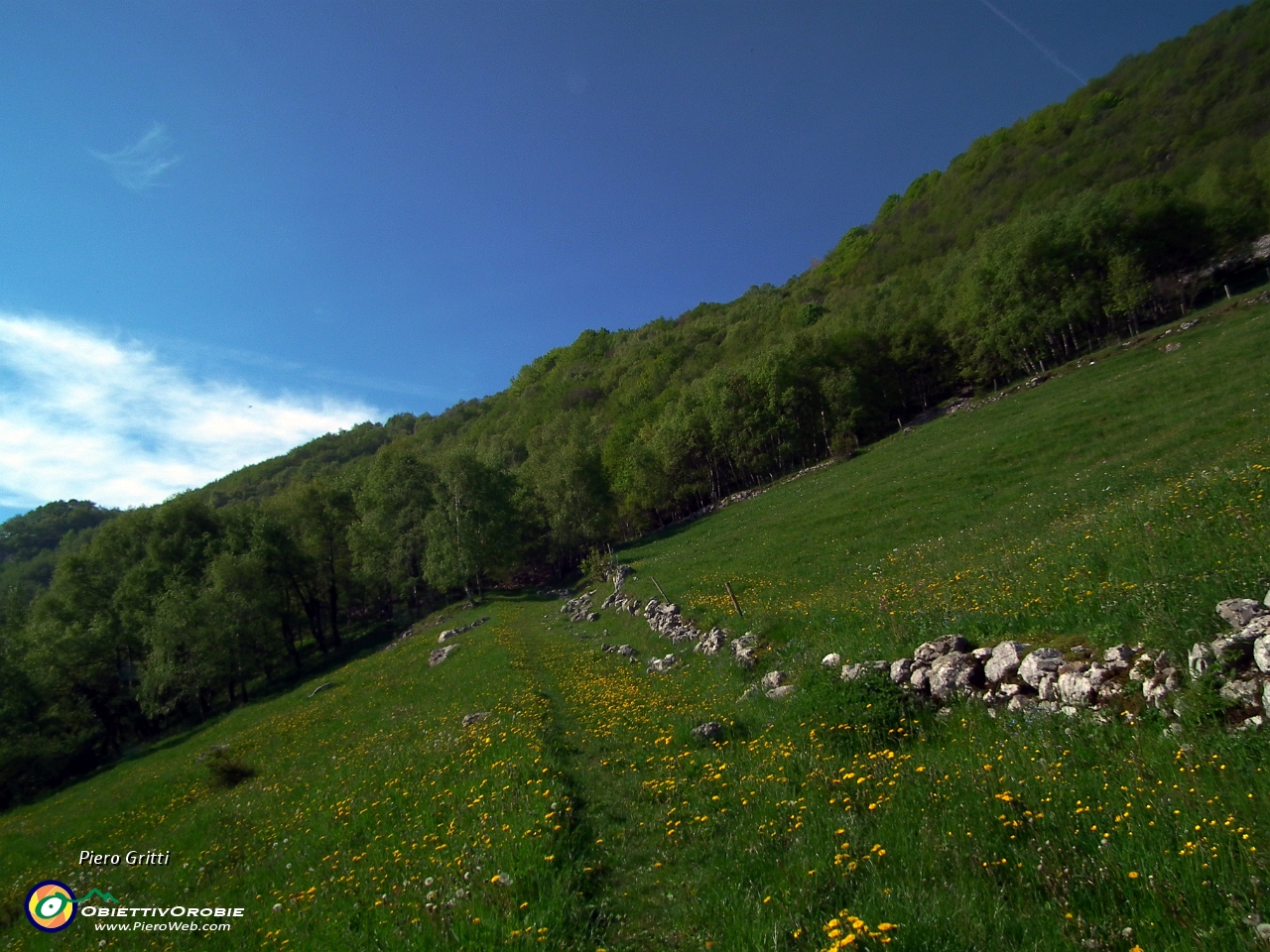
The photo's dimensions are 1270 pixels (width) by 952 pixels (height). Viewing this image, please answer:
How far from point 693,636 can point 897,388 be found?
77.3m

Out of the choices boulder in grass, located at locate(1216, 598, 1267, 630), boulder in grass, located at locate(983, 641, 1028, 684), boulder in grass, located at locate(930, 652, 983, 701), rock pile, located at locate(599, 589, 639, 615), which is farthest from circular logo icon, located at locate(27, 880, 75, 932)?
rock pile, located at locate(599, 589, 639, 615)

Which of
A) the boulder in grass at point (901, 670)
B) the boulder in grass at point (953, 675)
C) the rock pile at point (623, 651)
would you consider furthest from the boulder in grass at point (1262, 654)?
the rock pile at point (623, 651)

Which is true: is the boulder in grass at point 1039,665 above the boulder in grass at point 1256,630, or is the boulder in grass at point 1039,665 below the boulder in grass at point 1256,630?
below

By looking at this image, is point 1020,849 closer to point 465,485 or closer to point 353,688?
point 353,688

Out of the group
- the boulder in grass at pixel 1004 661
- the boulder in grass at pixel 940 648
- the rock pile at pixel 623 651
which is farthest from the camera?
the rock pile at pixel 623 651

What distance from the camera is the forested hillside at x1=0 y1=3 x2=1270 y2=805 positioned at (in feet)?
155

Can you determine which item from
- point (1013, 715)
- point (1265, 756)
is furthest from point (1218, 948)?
point (1013, 715)

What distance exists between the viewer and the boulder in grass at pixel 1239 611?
22.7ft

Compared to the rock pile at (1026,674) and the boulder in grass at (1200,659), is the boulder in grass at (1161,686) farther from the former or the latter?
the boulder in grass at (1200,659)

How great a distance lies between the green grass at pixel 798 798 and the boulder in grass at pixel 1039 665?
603 mm

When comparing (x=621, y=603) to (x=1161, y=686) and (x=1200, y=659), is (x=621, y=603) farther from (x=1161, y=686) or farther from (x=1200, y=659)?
(x=1200, y=659)

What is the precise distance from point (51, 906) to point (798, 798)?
1494 cm

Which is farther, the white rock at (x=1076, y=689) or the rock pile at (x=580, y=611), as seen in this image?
the rock pile at (x=580, y=611)

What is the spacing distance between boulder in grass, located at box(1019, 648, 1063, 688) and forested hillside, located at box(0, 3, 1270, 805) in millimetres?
53053
